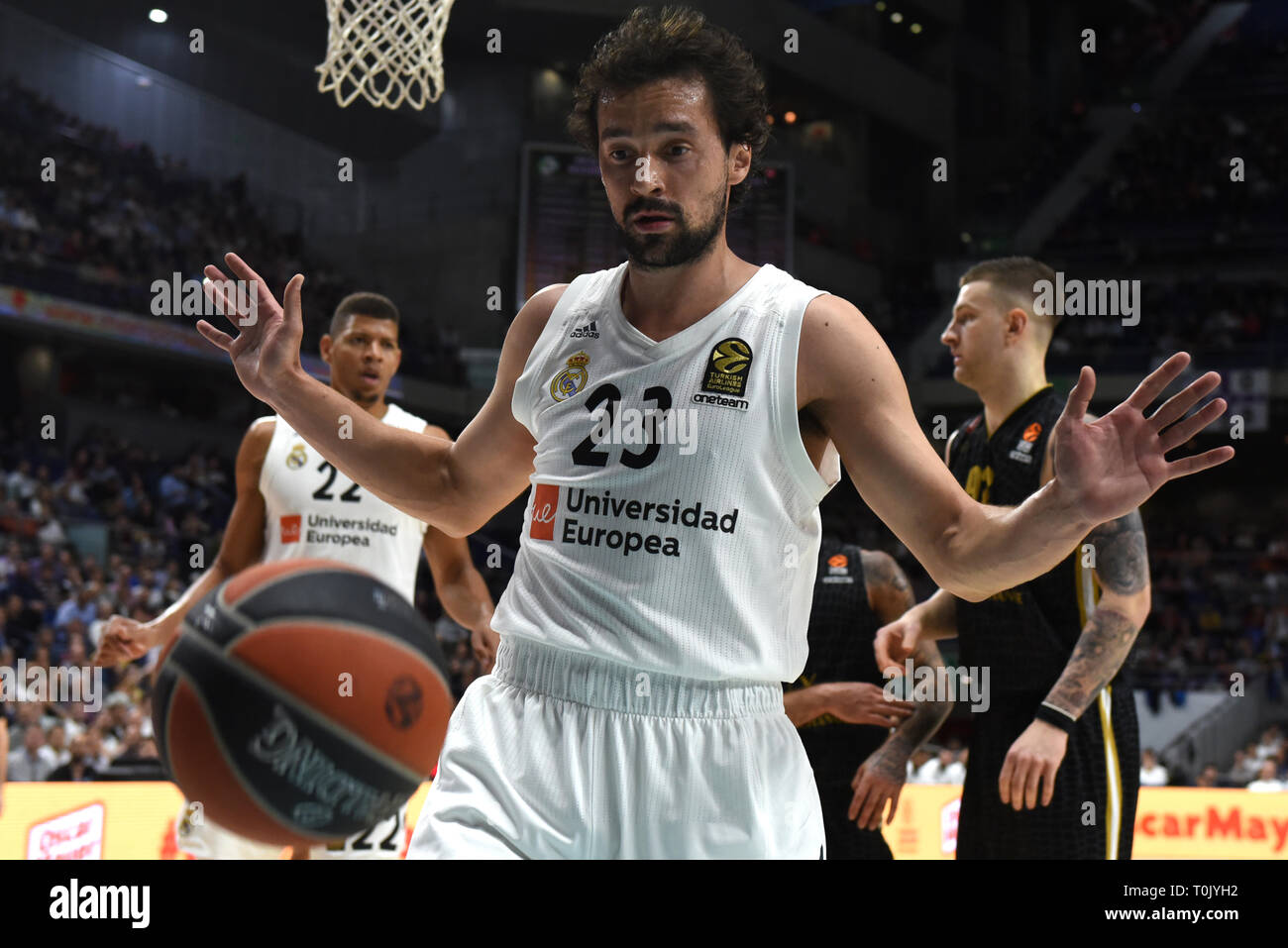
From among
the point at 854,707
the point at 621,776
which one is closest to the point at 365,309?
the point at 854,707

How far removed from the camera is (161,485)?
Result: 16.0 metres

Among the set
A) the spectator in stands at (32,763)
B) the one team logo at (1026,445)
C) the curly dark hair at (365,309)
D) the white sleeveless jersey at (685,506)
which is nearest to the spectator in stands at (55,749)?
the spectator in stands at (32,763)

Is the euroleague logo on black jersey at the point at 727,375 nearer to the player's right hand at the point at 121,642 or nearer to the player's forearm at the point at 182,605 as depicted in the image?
the player's forearm at the point at 182,605

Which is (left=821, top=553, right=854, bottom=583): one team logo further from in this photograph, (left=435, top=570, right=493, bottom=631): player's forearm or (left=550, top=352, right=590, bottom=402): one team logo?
(left=550, top=352, right=590, bottom=402): one team logo

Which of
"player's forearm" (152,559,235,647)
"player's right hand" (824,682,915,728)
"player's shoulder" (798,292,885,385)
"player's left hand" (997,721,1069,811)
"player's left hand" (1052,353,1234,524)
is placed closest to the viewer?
"player's left hand" (1052,353,1234,524)

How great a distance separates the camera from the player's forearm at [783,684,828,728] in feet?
12.7

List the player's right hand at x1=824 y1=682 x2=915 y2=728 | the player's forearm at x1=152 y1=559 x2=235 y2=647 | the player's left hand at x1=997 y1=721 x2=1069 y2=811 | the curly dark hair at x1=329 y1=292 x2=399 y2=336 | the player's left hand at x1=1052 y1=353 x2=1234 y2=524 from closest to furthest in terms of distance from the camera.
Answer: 1. the player's left hand at x1=1052 y1=353 x2=1234 y2=524
2. the player's left hand at x1=997 y1=721 x2=1069 y2=811
3. the player's right hand at x1=824 y1=682 x2=915 y2=728
4. the player's forearm at x1=152 y1=559 x2=235 y2=647
5. the curly dark hair at x1=329 y1=292 x2=399 y2=336

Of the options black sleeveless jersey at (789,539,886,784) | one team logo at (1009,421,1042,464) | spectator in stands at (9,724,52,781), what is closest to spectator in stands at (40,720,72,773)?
spectator in stands at (9,724,52,781)

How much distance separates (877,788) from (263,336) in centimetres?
227

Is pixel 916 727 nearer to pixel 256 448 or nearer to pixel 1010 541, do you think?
pixel 1010 541

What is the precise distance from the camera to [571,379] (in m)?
2.39
